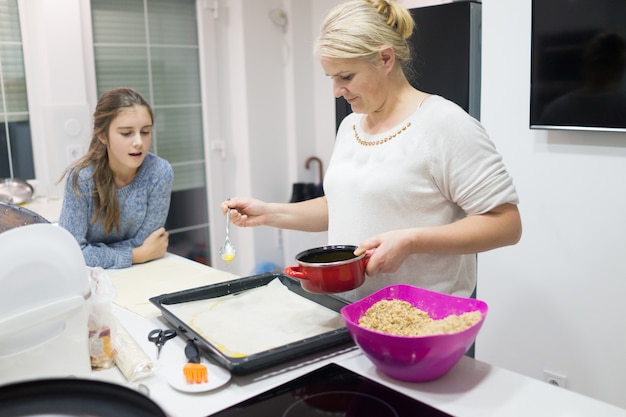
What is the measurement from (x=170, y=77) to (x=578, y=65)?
2272 mm

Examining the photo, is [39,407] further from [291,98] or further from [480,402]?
[291,98]

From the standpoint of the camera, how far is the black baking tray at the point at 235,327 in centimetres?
103

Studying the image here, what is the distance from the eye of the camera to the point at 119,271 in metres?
1.79

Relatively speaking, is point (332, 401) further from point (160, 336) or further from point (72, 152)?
point (72, 152)

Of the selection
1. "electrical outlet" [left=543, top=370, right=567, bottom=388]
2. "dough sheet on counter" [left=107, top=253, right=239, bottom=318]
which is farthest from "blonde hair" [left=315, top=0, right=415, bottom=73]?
"electrical outlet" [left=543, top=370, right=567, bottom=388]

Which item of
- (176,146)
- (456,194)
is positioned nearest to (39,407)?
(456,194)

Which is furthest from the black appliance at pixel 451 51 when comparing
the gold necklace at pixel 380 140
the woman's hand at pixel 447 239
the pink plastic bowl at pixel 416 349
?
the pink plastic bowl at pixel 416 349

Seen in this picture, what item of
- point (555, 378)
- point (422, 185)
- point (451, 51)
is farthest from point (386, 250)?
point (451, 51)

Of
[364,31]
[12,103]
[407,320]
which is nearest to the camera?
[407,320]

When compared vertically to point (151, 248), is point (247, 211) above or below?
above

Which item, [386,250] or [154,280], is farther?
[154,280]

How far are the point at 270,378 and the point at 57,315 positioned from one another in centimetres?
37

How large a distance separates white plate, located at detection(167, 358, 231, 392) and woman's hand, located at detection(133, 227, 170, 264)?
83 cm

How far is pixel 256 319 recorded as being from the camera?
49.6 inches
